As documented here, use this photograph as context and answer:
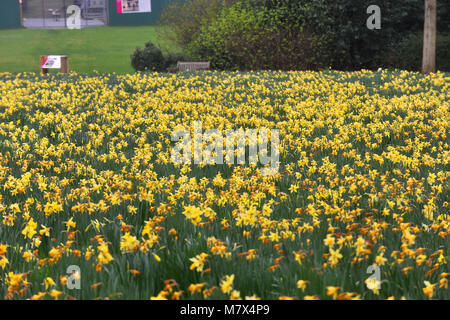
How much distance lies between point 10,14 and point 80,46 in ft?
30.3

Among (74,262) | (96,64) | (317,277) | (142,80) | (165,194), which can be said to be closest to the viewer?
(317,277)

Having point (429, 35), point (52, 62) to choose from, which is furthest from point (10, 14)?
point (429, 35)

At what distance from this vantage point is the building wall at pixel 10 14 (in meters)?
39.8

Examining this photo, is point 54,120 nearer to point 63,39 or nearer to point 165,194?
point 165,194

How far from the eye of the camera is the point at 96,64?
30.4m

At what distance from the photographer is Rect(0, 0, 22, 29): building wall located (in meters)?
39.8

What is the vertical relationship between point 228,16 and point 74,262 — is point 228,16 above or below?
above

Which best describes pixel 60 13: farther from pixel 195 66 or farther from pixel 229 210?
pixel 229 210

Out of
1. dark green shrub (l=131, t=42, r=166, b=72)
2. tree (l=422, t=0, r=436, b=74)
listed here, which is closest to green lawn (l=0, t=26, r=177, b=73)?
dark green shrub (l=131, t=42, r=166, b=72)

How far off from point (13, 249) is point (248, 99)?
7.42 m

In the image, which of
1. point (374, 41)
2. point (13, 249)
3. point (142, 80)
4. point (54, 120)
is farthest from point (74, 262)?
point (374, 41)
